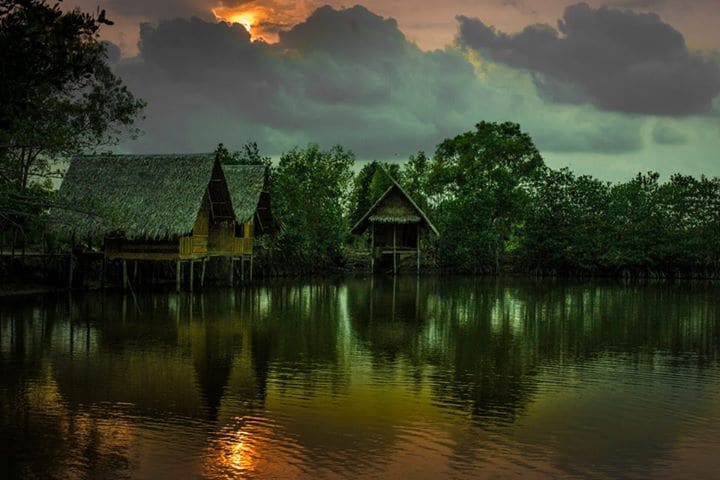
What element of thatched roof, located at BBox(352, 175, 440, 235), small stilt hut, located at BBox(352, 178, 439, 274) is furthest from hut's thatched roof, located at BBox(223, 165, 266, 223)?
thatched roof, located at BBox(352, 175, 440, 235)

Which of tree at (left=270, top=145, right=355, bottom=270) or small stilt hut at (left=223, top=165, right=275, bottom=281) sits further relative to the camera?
tree at (left=270, top=145, right=355, bottom=270)

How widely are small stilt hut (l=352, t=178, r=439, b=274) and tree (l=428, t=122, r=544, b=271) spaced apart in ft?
6.03

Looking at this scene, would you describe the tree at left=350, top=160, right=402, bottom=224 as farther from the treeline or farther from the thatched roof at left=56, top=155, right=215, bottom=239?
the thatched roof at left=56, top=155, right=215, bottom=239

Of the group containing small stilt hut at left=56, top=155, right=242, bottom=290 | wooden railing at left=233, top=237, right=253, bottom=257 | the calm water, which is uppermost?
small stilt hut at left=56, top=155, right=242, bottom=290

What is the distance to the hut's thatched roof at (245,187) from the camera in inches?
1297

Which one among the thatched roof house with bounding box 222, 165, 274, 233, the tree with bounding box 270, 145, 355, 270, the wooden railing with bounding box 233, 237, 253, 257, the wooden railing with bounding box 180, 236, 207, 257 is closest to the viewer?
the wooden railing with bounding box 180, 236, 207, 257

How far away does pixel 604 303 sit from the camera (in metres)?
25.7

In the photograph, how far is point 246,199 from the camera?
33.3m

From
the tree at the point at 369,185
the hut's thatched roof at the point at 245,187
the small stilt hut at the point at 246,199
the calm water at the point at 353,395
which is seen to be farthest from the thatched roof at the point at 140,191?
the tree at the point at 369,185

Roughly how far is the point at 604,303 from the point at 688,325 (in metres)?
6.07

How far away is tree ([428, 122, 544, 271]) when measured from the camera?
43.3 metres

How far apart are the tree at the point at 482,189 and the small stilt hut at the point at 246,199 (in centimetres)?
1222

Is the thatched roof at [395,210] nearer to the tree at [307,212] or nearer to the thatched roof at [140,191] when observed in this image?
the tree at [307,212]

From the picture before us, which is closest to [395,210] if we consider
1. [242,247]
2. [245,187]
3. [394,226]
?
[394,226]
